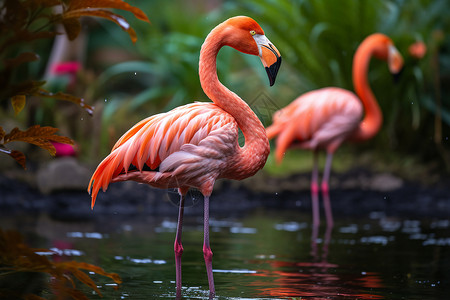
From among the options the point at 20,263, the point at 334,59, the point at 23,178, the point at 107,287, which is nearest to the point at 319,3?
the point at 334,59

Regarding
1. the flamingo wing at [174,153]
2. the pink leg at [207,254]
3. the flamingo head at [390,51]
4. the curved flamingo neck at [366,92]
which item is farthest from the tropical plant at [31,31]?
the flamingo head at [390,51]

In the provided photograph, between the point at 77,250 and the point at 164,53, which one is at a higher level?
the point at 164,53

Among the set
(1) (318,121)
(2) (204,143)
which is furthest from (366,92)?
(2) (204,143)

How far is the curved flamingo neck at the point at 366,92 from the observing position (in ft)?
27.8

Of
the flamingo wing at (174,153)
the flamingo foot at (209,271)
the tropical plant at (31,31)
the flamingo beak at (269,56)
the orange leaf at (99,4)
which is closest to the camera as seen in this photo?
the tropical plant at (31,31)

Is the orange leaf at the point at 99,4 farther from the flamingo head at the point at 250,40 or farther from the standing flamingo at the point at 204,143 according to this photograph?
the flamingo head at the point at 250,40

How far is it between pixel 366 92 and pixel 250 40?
493 cm

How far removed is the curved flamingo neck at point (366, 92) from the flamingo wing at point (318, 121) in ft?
1.23

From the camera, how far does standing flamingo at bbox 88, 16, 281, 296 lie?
3.71m

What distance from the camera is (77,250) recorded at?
17.1 ft

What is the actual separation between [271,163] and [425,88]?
2523 mm

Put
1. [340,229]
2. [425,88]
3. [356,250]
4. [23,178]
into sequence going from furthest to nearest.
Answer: [425,88], [23,178], [340,229], [356,250]

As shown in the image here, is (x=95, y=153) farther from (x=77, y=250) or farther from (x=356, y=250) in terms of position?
(x=356, y=250)

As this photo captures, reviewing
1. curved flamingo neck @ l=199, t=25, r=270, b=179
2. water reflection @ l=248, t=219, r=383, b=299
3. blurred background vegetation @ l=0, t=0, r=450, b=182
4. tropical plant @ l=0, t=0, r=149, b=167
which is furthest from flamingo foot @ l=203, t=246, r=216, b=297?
blurred background vegetation @ l=0, t=0, r=450, b=182
